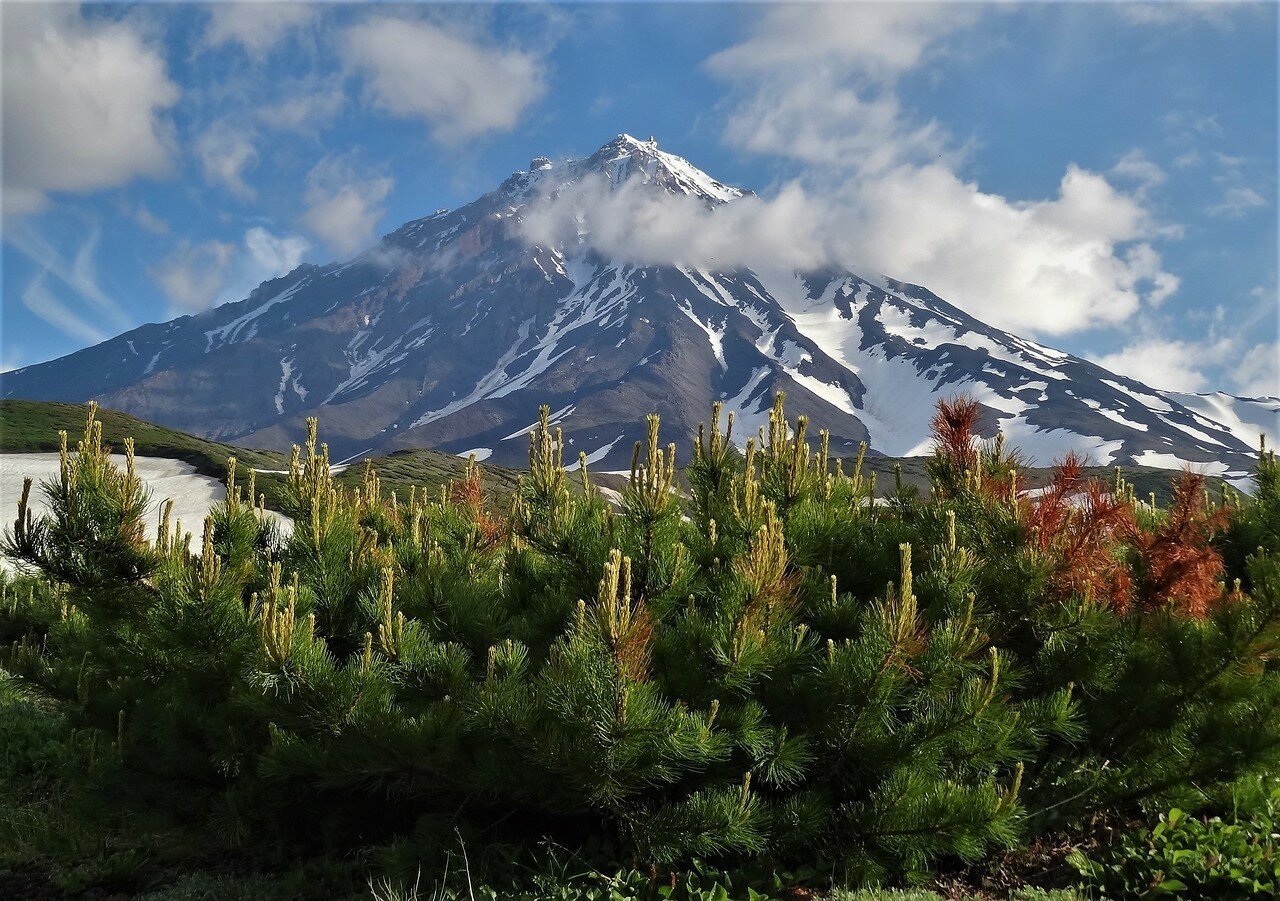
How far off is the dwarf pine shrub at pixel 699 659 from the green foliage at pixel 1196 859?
1.31 ft

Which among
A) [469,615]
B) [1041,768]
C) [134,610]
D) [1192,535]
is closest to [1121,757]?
[1041,768]

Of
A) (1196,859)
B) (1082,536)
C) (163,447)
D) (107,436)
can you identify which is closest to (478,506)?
(1082,536)

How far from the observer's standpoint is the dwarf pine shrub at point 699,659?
238 inches

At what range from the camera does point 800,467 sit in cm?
739

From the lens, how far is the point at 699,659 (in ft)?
20.5

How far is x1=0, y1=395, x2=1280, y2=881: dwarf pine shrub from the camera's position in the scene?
6055 mm

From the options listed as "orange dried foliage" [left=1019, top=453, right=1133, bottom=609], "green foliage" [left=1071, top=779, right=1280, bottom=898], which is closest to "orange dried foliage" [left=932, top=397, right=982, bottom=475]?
"orange dried foliage" [left=1019, top=453, right=1133, bottom=609]

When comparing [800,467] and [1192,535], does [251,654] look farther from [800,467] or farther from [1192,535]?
[1192,535]

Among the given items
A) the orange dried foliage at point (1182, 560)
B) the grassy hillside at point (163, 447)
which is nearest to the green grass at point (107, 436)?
the grassy hillside at point (163, 447)

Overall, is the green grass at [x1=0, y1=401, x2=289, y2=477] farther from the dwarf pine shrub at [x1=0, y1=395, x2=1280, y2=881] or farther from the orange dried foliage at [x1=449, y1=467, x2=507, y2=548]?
the dwarf pine shrub at [x1=0, y1=395, x2=1280, y2=881]

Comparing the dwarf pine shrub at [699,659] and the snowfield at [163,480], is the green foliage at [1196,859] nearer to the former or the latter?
the dwarf pine shrub at [699,659]

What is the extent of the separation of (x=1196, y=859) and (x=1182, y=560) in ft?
7.89

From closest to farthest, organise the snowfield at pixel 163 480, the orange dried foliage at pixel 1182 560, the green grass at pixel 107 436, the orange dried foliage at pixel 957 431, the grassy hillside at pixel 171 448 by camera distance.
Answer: the orange dried foliage at pixel 1182 560 < the orange dried foliage at pixel 957 431 < the snowfield at pixel 163 480 < the grassy hillside at pixel 171 448 < the green grass at pixel 107 436

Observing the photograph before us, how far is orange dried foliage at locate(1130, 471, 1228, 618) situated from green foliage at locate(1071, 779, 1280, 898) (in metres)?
1.76
